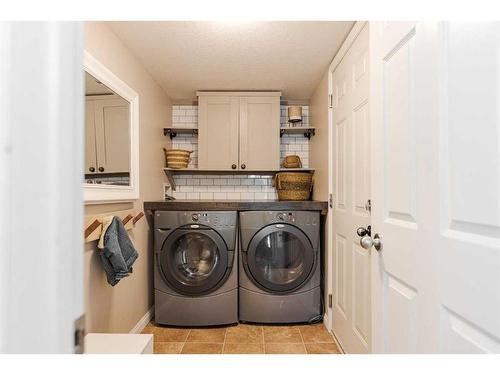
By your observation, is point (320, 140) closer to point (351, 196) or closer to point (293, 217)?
point (293, 217)

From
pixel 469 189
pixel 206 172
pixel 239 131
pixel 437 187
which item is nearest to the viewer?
pixel 469 189

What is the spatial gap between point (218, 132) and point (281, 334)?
1960 millimetres

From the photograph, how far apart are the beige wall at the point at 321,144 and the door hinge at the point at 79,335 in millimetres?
2217

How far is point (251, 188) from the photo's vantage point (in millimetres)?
3369

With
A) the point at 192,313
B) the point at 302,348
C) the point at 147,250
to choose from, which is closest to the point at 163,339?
the point at 192,313

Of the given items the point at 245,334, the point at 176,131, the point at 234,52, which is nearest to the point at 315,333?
the point at 245,334

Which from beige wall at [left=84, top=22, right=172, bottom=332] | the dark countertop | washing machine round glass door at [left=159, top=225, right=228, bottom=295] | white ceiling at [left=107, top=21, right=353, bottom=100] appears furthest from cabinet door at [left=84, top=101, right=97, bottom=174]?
washing machine round glass door at [left=159, top=225, right=228, bottom=295]

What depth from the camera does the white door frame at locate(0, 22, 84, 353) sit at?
0.37 meters

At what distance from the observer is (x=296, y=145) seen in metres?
3.36

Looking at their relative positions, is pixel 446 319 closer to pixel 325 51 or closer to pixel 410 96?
pixel 410 96

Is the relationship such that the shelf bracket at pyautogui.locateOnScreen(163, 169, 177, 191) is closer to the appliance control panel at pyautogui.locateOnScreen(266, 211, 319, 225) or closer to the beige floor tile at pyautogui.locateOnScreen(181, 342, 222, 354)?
the appliance control panel at pyautogui.locateOnScreen(266, 211, 319, 225)

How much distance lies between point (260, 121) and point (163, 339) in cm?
214

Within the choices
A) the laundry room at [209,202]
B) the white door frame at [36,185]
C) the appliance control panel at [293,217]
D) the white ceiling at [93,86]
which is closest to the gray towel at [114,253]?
the laundry room at [209,202]

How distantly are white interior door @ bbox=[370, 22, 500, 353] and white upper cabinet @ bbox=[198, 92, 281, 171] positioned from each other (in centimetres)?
194
